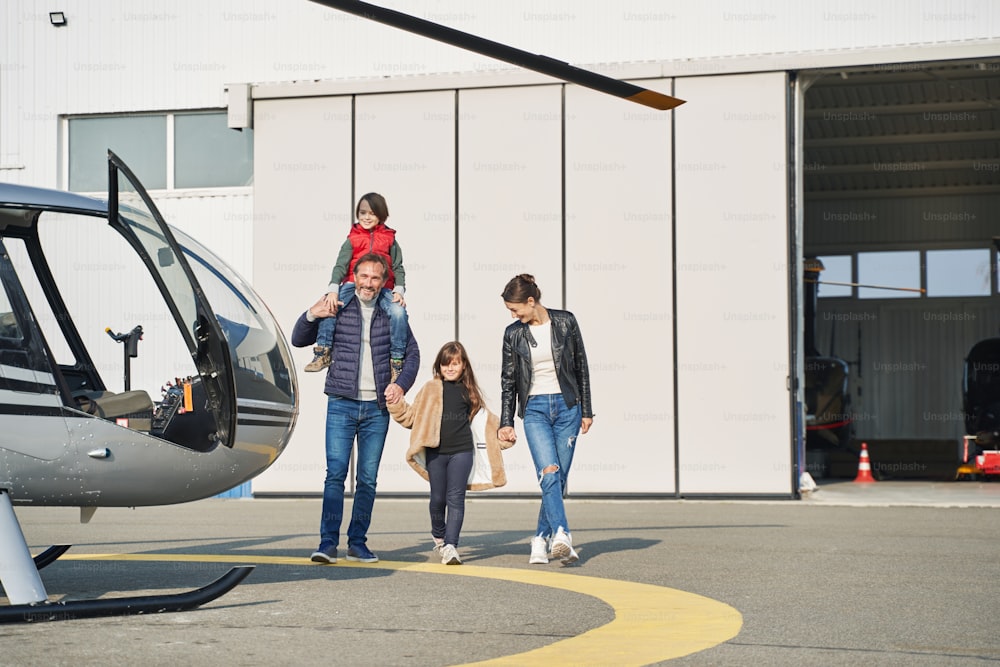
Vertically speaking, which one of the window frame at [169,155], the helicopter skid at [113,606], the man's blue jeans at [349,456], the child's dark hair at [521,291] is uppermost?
the window frame at [169,155]

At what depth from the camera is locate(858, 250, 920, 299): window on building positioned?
32.0 meters

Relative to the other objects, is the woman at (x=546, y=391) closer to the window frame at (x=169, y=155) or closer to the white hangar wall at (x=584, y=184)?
the white hangar wall at (x=584, y=184)

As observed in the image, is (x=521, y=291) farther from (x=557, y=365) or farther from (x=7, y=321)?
(x=7, y=321)

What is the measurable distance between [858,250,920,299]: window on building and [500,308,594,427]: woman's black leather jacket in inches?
974

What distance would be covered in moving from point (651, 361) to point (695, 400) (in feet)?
2.50

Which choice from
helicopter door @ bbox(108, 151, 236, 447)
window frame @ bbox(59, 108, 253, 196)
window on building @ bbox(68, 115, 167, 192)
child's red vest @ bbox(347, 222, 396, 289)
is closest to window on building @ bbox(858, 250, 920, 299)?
window frame @ bbox(59, 108, 253, 196)

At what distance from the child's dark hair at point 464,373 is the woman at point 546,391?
0.65ft

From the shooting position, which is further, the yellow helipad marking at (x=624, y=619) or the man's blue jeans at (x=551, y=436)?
the man's blue jeans at (x=551, y=436)

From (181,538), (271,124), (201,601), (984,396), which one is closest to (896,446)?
(984,396)

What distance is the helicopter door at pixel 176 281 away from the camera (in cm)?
594

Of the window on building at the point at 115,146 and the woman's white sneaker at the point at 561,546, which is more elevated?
the window on building at the point at 115,146

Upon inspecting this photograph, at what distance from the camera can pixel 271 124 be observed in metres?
17.4

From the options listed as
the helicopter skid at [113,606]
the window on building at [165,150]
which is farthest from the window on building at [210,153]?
the helicopter skid at [113,606]

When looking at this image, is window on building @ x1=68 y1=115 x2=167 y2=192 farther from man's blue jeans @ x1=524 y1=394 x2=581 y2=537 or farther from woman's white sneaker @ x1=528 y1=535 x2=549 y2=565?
woman's white sneaker @ x1=528 y1=535 x2=549 y2=565
